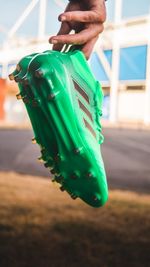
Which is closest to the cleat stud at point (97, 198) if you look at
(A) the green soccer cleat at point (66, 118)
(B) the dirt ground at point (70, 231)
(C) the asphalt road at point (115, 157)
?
(A) the green soccer cleat at point (66, 118)

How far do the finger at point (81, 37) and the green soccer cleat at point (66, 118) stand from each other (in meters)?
0.01

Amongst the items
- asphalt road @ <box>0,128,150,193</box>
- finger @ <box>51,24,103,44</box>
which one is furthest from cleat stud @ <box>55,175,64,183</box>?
asphalt road @ <box>0,128,150,193</box>

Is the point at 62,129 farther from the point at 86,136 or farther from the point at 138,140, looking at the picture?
the point at 138,140

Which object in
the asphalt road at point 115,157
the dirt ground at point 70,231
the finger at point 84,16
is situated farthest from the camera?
the asphalt road at point 115,157

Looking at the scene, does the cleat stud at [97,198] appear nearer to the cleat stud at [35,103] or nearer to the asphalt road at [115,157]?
the cleat stud at [35,103]

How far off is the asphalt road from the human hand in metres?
2.58

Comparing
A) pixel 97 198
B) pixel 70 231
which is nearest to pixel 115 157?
pixel 70 231

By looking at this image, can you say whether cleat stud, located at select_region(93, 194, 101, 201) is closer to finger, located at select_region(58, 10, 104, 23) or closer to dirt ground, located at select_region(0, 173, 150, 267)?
finger, located at select_region(58, 10, 104, 23)

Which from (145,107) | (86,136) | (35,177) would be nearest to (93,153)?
(86,136)

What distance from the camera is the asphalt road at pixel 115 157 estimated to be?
2.94m

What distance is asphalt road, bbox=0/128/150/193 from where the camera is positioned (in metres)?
2.94

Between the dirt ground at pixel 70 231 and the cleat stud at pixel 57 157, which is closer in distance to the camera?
the cleat stud at pixel 57 157

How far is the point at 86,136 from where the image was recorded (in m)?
0.32

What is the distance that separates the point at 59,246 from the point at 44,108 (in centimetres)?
256
